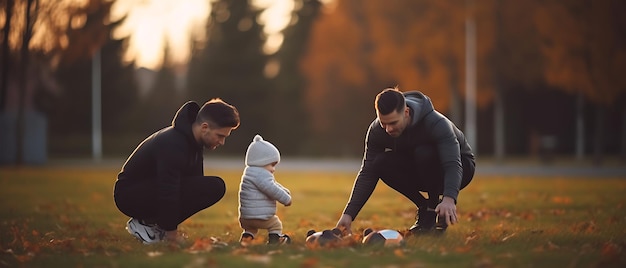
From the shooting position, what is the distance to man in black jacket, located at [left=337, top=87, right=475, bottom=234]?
7793 millimetres

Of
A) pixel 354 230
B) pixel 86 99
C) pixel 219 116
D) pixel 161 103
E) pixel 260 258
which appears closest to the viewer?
pixel 260 258

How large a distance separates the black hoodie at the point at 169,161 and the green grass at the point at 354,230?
0.32 m

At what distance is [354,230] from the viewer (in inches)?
395

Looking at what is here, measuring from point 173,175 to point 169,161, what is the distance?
0.13 m

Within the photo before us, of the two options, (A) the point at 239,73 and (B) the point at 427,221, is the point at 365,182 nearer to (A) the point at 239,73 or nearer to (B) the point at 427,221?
(B) the point at 427,221

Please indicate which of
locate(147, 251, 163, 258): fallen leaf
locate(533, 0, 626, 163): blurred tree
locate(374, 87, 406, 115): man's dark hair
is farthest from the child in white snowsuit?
locate(533, 0, 626, 163): blurred tree

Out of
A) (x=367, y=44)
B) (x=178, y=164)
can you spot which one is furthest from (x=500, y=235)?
(x=367, y=44)

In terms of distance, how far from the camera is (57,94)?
179ft

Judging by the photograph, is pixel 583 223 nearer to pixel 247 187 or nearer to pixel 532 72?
pixel 247 187

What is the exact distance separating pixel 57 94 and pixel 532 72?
28.8 meters

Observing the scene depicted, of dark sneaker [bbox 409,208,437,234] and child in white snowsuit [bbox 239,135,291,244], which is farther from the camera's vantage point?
dark sneaker [bbox 409,208,437,234]

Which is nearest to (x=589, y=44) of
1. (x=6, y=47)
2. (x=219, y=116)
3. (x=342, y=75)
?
(x=342, y=75)

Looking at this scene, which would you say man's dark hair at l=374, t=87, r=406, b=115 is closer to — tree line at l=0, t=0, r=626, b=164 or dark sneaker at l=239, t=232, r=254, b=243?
dark sneaker at l=239, t=232, r=254, b=243

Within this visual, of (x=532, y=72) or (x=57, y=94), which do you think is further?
(x=57, y=94)
